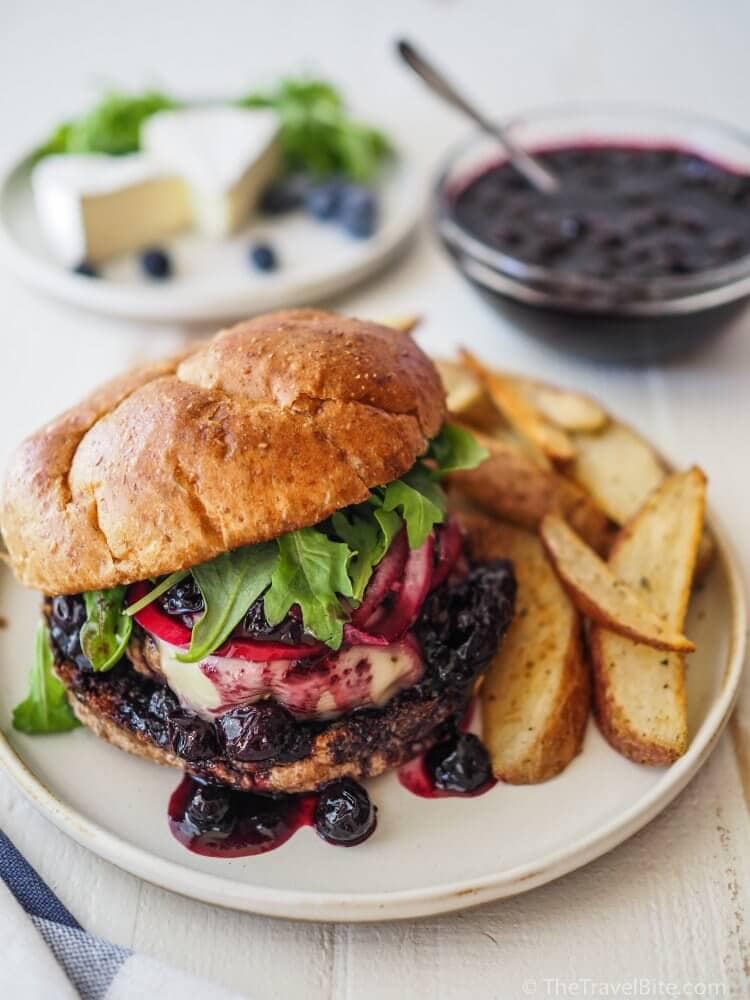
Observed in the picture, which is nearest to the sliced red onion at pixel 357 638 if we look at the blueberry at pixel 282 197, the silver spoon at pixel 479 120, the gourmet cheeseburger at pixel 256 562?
the gourmet cheeseburger at pixel 256 562

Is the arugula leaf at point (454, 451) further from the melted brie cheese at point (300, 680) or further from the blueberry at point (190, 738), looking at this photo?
the blueberry at point (190, 738)

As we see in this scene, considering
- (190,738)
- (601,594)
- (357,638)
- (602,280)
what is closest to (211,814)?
(190,738)

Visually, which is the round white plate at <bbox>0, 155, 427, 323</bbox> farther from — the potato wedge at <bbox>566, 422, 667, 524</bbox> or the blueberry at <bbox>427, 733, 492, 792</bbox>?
the blueberry at <bbox>427, 733, 492, 792</bbox>

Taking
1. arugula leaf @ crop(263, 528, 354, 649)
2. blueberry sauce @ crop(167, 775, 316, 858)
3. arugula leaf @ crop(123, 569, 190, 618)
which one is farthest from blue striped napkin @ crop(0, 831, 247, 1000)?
arugula leaf @ crop(263, 528, 354, 649)

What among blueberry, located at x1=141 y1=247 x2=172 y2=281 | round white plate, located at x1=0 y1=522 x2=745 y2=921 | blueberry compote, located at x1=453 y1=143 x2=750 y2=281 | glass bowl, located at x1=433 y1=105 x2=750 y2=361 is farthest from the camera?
blueberry, located at x1=141 y1=247 x2=172 y2=281

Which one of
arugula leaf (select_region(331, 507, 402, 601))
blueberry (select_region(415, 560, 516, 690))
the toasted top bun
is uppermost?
the toasted top bun
